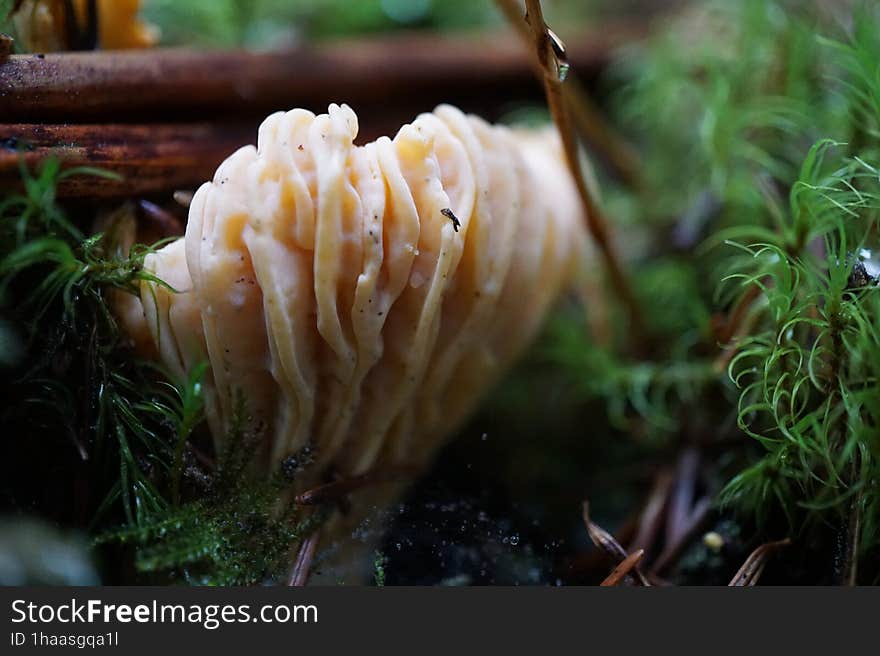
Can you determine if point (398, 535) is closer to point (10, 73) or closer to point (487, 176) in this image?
point (487, 176)

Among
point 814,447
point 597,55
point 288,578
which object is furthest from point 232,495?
point 597,55

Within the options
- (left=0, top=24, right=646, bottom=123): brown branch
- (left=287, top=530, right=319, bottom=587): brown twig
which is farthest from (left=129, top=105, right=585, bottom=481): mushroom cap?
(left=0, top=24, right=646, bottom=123): brown branch

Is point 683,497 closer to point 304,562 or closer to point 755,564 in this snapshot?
point 755,564

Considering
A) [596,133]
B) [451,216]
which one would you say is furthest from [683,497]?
[596,133]

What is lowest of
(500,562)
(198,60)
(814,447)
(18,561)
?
(500,562)

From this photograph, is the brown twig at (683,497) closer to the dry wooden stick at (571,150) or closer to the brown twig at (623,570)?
the brown twig at (623,570)

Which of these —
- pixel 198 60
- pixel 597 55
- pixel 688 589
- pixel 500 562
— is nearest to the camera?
pixel 688 589
